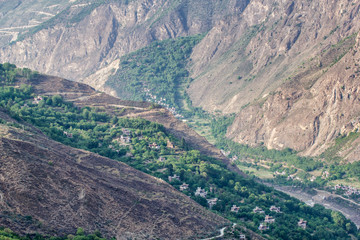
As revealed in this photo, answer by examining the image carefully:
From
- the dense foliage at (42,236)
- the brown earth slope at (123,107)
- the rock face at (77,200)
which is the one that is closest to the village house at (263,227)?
the rock face at (77,200)

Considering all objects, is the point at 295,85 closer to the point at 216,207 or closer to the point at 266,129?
the point at 266,129

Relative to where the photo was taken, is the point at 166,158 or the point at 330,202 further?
the point at 330,202

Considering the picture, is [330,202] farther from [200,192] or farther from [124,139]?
[124,139]

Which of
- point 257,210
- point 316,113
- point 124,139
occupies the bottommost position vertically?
point 257,210

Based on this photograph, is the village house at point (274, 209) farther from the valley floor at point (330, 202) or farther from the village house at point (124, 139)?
the village house at point (124, 139)

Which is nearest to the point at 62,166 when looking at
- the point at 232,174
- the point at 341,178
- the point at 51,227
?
the point at 51,227

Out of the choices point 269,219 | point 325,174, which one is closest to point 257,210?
point 269,219
